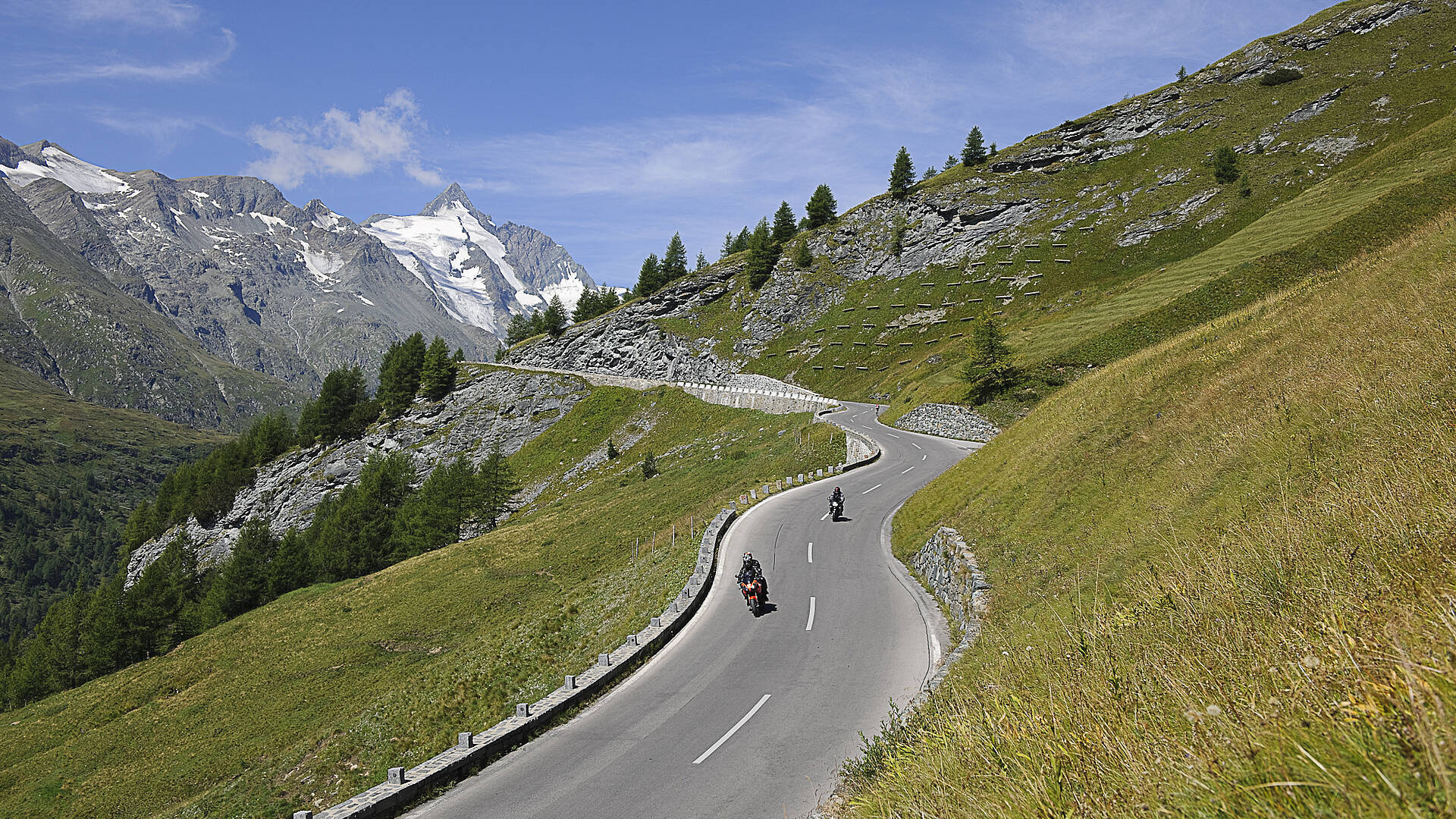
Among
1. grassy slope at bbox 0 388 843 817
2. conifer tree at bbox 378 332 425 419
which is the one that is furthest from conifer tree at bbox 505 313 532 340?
grassy slope at bbox 0 388 843 817

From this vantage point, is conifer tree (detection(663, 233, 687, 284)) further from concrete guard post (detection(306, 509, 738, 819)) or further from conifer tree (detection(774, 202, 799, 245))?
concrete guard post (detection(306, 509, 738, 819))

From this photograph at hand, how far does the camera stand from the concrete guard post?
31.2ft

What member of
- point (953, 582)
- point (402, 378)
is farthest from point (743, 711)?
point (402, 378)

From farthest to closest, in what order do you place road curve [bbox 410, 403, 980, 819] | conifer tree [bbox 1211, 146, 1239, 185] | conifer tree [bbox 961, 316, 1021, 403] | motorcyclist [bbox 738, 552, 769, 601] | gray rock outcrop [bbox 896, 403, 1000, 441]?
conifer tree [bbox 1211, 146, 1239, 185] < conifer tree [bbox 961, 316, 1021, 403] < gray rock outcrop [bbox 896, 403, 1000, 441] < motorcyclist [bbox 738, 552, 769, 601] < road curve [bbox 410, 403, 980, 819]

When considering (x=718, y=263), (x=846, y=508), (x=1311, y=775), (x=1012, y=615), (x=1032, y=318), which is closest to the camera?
(x=1311, y=775)

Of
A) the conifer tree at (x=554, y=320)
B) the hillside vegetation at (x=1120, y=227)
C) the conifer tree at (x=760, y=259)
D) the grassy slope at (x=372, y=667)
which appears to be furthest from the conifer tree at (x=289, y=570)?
the conifer tree at (x=760, y=259)

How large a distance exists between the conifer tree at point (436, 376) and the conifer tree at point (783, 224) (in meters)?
63.1

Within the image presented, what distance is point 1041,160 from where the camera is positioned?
109 meters

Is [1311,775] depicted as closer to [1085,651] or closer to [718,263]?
[1085,651]

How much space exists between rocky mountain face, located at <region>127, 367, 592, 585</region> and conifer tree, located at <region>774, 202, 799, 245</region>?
5320 centimetres

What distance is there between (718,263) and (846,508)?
95084 millimetres

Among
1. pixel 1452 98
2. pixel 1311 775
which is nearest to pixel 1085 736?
pixel 1311 775

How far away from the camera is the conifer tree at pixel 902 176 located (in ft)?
373

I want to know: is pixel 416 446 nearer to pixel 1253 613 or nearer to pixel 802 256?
pixel 802 256
